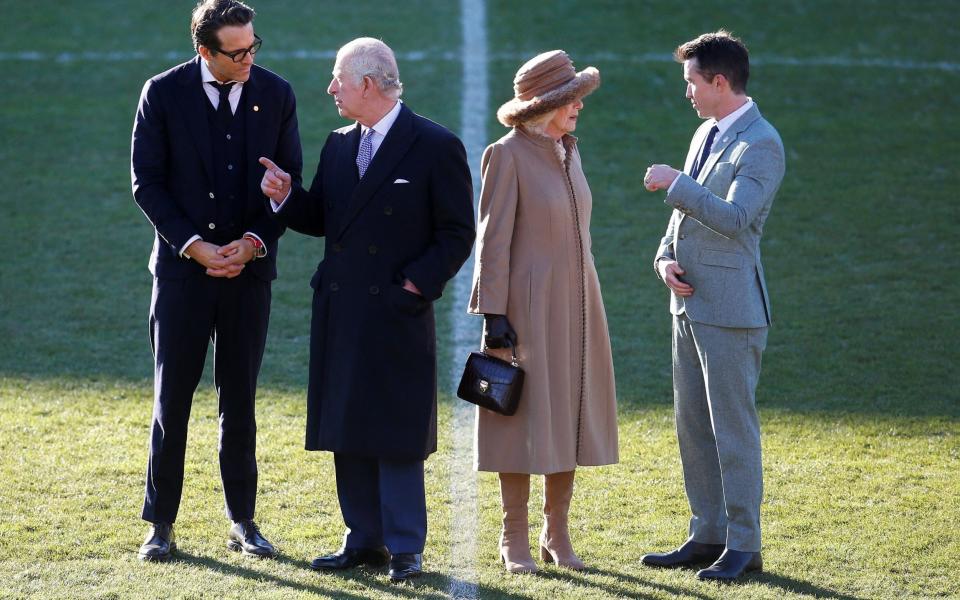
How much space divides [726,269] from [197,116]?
207 centimetres

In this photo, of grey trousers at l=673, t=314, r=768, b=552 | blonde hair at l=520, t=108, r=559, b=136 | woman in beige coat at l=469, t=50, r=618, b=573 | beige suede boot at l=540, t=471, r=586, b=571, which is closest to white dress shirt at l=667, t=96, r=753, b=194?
woman in beige coat at l=469, t=50, r=618, b=573

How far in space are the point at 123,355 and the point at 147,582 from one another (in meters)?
3.52

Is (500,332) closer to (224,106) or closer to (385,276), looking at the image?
(385,276)

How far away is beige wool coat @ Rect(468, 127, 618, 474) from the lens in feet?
16.8

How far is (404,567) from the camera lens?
506cm

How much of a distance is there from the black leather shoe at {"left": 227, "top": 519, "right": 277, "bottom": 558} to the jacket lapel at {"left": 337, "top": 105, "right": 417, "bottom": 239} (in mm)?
1289

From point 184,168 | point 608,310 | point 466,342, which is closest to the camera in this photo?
point 184,168

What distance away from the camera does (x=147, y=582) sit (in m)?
5.00

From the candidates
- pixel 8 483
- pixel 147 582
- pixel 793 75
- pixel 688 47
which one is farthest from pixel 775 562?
pixel 793 75

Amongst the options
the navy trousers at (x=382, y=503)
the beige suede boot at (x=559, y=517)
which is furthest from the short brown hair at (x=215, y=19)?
the beige suede boot at (x=559, y=517)

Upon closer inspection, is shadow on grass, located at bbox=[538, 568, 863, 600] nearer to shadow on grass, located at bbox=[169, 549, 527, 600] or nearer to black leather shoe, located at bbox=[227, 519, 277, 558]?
shadow on grass, located at bbox=[169, 549, 527, 600]

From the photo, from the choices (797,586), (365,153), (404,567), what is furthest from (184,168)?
(797,586)

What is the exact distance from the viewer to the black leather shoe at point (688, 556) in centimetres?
530

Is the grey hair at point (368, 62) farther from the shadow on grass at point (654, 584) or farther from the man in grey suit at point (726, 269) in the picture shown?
the shadow on grass at point (654, 584)
